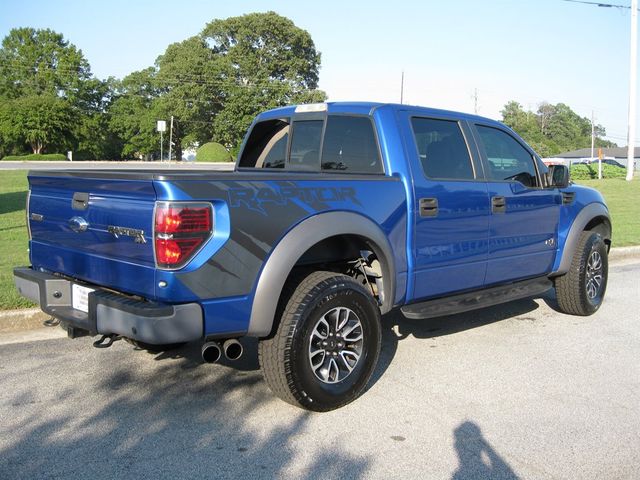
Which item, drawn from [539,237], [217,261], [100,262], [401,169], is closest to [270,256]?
[217,261]

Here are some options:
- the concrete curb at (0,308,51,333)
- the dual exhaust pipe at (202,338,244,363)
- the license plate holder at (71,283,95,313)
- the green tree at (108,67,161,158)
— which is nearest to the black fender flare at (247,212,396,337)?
the dual exhaust pipe at (202,338,244,363)

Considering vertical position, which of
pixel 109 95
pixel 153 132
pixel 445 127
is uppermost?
pixel 109 95

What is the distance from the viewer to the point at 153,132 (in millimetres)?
67750

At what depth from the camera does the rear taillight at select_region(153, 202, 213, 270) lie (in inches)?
129

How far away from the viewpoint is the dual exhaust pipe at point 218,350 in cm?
360

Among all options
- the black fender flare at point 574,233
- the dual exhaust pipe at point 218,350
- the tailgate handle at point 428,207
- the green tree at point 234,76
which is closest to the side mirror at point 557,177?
the black fender flare at point 574,233

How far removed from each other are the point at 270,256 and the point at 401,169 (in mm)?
1330

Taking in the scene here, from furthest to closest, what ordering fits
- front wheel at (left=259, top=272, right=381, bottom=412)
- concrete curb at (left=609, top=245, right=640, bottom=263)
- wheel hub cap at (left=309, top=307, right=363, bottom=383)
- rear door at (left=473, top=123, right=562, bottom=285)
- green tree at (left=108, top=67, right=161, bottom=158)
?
green tree at (left=108, top=67, right=161, bottom=158) < concrete curb at (left=609, top=245, right=640, bottom=263) < rear door at (left=473, top=123, right=562, bottom=285) < wheel hub cap at (left=309, top=307, right=363, bottom=383) < front wheel at (left=259, top=272, right=381, bottom=412)

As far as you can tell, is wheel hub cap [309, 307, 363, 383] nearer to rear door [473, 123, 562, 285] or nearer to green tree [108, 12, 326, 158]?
rear door [473, 123, 562, 285]

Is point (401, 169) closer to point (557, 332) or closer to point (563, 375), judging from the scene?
point (563, 375)

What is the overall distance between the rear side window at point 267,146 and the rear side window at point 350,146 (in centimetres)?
55

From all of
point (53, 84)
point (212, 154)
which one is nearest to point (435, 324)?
point (212, 154)

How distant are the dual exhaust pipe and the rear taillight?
1.83 ft

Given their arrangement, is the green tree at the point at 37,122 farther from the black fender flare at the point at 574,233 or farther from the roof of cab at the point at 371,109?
the black fender flare at the point at 574,233
